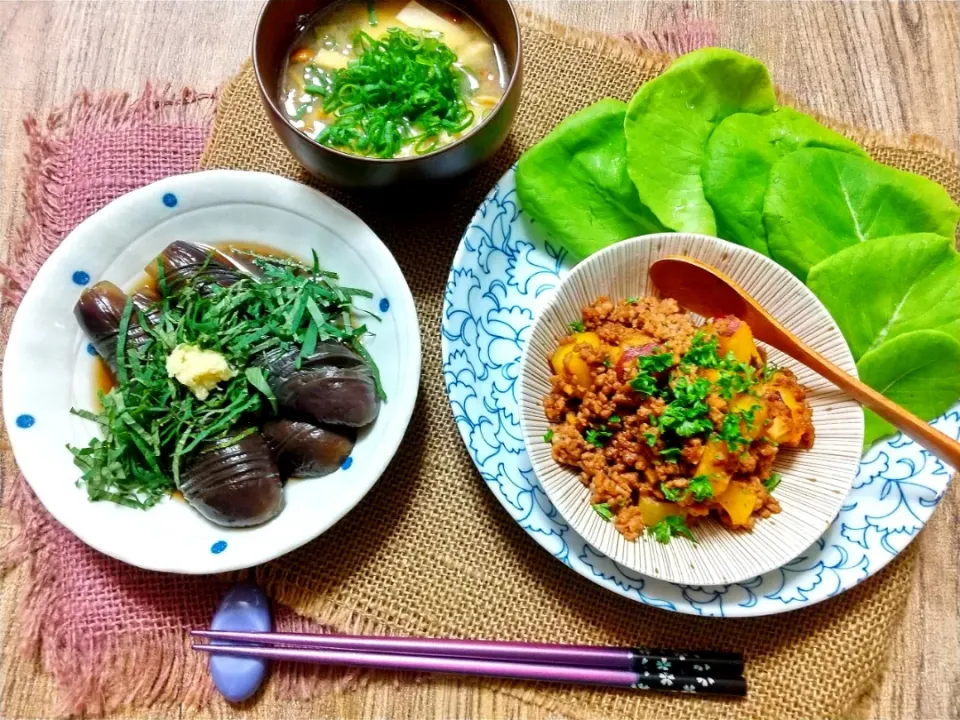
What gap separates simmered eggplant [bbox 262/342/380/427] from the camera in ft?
6.02

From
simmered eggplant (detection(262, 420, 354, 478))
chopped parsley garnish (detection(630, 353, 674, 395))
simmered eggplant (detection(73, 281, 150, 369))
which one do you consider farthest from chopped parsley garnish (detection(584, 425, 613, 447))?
simmered eggplant (detection(73, 281, 150, 369))

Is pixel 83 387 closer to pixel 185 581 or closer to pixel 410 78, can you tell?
pixel 185 581

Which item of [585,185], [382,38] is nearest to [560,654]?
[585,185]

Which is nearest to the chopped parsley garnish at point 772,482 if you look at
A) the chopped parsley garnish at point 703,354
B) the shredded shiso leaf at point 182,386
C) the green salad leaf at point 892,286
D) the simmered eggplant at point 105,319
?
the chopped parsley garnish at point 703,354

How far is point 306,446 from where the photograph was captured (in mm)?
1861

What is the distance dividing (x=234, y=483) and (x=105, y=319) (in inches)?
22.7

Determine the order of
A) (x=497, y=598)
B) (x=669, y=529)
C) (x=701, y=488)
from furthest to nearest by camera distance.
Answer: (x=497, y=598), (x=669, y=529), (x=701, y=488)

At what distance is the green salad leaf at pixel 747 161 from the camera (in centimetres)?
200

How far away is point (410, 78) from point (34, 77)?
1532mm

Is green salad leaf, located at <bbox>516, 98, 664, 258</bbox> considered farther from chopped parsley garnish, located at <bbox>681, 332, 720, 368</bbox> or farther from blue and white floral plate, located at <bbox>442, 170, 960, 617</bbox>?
chopped parsley garnish, located at <bbox>681, 332, 720, 368</bbox>

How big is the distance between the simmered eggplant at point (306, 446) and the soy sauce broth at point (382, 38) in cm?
79

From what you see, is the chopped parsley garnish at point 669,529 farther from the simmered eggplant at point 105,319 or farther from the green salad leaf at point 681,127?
the simmered eggplant at point 105,319

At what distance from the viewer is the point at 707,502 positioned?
5.61 ft

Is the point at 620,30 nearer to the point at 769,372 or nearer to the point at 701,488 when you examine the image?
the point at 769,372
